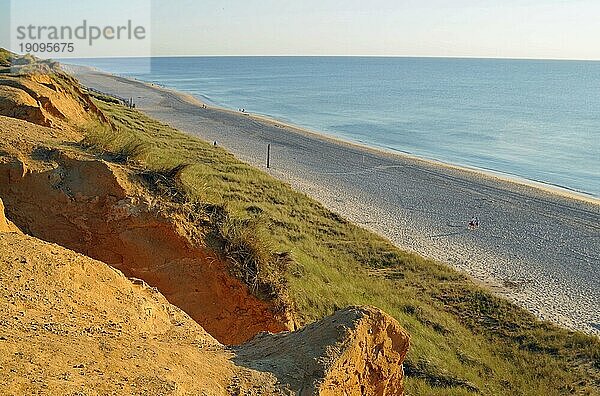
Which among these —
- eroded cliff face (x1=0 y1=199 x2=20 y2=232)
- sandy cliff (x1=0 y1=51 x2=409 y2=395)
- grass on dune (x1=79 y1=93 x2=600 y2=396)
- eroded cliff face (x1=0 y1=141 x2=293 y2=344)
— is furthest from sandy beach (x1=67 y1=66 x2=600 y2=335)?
eroded cliff face (x1=0 y1=199 x2=20 y2=232)

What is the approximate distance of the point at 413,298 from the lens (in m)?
17.6

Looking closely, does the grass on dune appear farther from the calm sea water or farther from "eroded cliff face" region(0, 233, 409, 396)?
the calm sea water

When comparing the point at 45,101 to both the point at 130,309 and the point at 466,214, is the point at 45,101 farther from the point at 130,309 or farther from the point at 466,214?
the point at 466,214

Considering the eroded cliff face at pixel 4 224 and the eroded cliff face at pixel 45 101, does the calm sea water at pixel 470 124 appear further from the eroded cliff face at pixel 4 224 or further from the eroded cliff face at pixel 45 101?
the eroded cliff face at pixel 4 224

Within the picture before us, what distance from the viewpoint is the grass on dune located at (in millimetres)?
11805

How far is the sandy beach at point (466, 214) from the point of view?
890 inches

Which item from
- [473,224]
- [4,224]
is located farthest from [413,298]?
[473,224]

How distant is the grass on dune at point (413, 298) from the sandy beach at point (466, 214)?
2.78 metres

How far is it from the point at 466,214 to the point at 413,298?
17.1 meters

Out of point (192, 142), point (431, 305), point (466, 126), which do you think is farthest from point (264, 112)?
point (431, 305)

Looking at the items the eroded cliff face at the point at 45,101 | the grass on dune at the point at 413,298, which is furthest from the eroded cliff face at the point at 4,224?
the eroded cliff face at the point at 45,101

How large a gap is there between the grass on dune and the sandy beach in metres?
2.78

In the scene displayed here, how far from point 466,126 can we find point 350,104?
99.1 ft

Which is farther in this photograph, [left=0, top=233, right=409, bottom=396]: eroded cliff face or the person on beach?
the person on beach
